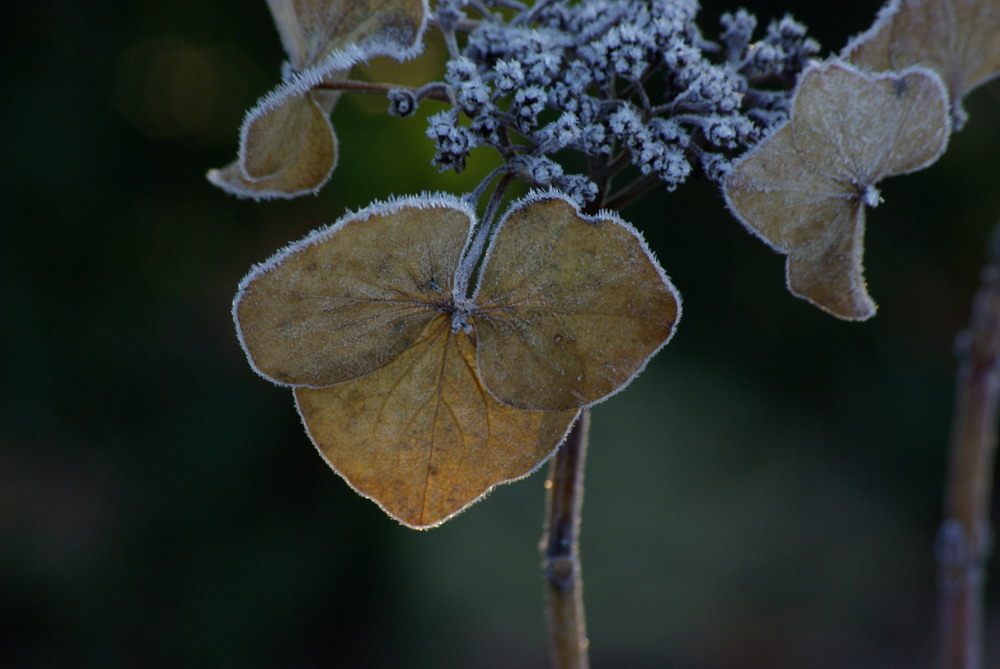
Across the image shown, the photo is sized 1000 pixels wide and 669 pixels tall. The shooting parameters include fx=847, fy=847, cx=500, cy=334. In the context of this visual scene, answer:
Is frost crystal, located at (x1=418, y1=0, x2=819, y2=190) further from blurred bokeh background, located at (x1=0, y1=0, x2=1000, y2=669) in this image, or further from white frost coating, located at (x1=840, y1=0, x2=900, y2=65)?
blurred bokeh background, located at (x1=0, y1=0, x2=1000, y2=669)

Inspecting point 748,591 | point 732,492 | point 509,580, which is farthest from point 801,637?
point 509,580

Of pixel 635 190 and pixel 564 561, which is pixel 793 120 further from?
pixel 564 561

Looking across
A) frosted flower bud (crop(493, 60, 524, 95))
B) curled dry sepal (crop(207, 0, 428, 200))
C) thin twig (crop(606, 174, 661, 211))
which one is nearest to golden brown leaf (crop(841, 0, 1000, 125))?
thin twig (crop(606, 174, 661, 211))

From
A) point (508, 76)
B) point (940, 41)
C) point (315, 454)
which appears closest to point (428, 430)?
point (508, 76)

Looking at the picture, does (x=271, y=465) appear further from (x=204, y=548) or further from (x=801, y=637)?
(x=801, y=637)

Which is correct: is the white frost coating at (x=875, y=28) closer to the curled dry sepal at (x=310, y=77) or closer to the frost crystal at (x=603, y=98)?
the frost crystal at (x=603, y=98)

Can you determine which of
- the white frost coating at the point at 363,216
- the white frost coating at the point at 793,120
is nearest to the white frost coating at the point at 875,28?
the white frost coating at the point at 793,120
